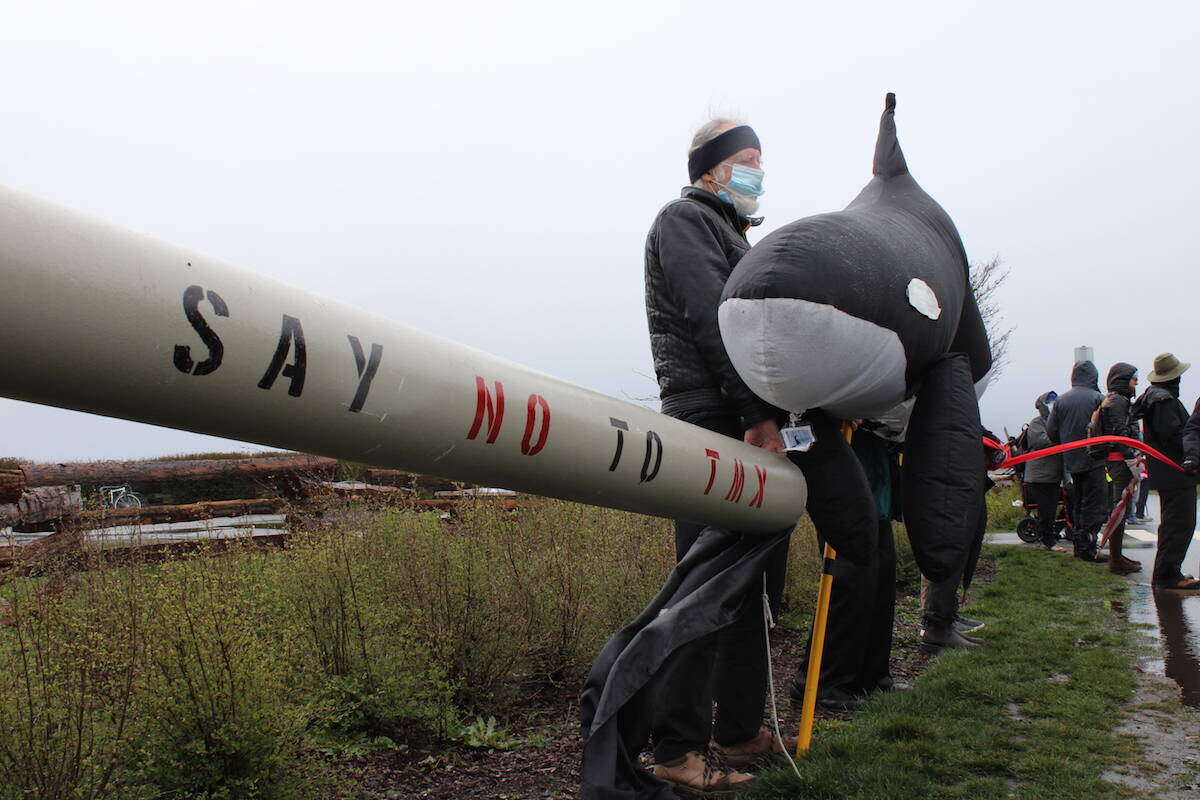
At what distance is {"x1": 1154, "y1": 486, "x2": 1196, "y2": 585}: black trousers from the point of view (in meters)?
7.26

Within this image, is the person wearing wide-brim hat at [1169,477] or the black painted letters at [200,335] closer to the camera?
the black painted letters at [200,335]

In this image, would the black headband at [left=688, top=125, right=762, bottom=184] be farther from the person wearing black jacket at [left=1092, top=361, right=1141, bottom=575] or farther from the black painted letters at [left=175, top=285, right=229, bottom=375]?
the person wearing black jacket at [left=1092, top=361, right=1141, bottom=575]

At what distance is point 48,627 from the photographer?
2889 mm

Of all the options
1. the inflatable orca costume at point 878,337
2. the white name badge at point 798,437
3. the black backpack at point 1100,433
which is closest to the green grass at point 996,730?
the inflatable orca costume at point 878,337

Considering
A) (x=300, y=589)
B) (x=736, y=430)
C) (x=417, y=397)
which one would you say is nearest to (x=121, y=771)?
(x=300, y=589)

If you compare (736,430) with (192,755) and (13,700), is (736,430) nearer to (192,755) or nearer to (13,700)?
(192,755)

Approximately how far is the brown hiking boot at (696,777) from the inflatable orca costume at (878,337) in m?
0.89

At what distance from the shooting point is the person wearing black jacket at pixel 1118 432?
8.63 metres

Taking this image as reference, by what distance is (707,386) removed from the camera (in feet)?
9.26

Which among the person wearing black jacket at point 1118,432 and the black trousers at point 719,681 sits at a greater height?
the person wearing black jacket at point 1118,432

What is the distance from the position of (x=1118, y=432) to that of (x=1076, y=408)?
3.92ft

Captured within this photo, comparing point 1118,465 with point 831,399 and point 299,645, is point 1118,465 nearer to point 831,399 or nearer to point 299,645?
point 831,399

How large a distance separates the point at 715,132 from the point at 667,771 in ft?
7.08

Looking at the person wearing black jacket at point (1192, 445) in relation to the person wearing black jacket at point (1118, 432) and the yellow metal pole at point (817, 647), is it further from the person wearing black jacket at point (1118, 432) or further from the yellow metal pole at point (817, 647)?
the yellow metal pole at point (817, 647)
